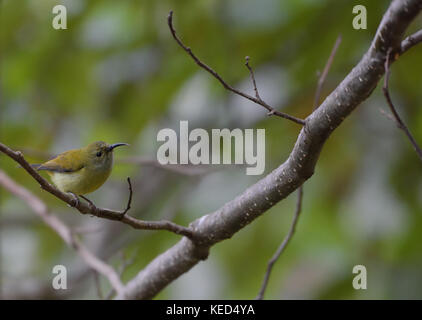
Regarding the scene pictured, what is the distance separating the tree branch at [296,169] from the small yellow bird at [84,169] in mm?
421

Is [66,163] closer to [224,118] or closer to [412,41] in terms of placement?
[224,118]

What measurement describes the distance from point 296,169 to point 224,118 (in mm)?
1962

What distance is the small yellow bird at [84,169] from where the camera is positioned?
2426mm

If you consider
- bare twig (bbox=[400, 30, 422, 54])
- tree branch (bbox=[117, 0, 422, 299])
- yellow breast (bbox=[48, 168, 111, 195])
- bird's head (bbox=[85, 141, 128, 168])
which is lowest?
tree branch (bbox=[117, 0, 422, 299])

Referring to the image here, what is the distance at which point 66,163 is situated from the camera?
2.55 meters

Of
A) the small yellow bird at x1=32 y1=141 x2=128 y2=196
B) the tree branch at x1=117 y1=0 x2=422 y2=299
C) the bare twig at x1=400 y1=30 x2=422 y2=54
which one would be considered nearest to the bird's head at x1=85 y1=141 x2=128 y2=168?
the small yellow bird at x1=32 y1=141 x2=128 y2=196

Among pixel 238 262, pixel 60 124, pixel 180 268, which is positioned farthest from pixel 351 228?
pixel 60 124

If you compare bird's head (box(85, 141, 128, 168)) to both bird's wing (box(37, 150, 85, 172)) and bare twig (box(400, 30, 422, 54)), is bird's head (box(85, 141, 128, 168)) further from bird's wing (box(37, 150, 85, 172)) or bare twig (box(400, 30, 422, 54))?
bare twig (box(400, 30, 422, 54))

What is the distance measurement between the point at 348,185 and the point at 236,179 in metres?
0.65

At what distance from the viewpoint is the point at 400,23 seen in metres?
1.27

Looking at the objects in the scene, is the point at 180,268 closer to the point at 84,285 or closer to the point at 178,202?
the point at 178,202

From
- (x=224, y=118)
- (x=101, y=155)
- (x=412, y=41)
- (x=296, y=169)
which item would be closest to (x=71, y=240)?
(x=101, y=155)

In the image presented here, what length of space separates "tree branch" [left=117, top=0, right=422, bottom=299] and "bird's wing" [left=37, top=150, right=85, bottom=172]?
53 cm

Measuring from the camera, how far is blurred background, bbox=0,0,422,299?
3.18 meters
